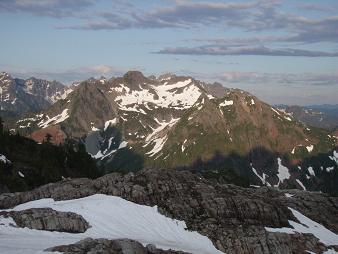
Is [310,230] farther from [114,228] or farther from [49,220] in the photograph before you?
[49,220]

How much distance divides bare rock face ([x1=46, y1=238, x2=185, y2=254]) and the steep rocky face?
13034 millimetres

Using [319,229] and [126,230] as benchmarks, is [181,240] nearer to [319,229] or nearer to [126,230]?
[126,230]

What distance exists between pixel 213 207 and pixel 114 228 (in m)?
18.5

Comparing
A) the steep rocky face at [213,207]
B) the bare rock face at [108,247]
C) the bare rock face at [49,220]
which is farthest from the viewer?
the steep rocky face at [213,207]

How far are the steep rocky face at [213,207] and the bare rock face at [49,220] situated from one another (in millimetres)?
10779

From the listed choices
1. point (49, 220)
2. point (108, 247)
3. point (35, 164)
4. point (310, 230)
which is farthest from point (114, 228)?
point (35, 164)

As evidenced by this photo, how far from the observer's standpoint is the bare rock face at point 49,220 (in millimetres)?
52312

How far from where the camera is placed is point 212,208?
6838cm

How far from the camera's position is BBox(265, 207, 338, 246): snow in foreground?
2674 inches

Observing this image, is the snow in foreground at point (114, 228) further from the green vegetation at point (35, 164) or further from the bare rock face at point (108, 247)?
the green vegetation at point (35, 164)

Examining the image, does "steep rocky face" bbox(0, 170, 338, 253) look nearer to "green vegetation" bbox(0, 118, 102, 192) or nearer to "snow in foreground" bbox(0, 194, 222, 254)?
"snow in foreground" bbox(0, 194, 222, 254)

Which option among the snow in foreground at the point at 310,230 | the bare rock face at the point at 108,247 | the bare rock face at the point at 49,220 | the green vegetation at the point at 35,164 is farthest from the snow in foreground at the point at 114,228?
the green vegetation at the point at 35,164

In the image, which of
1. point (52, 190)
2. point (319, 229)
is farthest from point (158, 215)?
point (319, 229)

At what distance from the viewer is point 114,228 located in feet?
181
